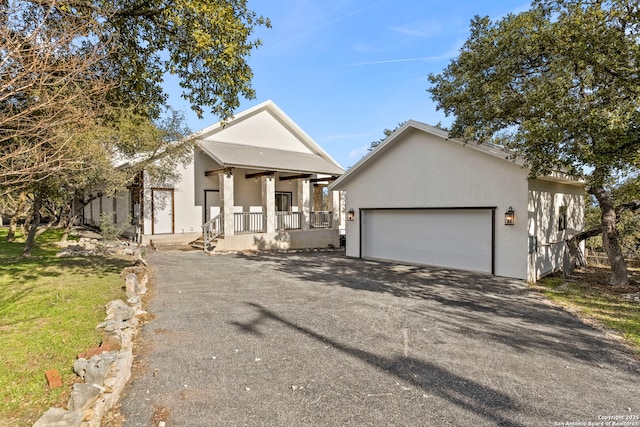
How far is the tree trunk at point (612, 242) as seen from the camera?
31.6ft

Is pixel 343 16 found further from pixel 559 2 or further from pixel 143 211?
pixel 143 211

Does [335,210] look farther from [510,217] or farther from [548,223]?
[510,217]

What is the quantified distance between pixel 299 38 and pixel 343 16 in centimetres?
173

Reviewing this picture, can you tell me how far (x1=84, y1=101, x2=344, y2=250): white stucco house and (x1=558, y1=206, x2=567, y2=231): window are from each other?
389 inches

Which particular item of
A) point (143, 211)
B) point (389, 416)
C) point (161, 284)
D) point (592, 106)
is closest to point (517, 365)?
point (389, 416)

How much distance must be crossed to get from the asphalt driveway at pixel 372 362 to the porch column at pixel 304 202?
9646 mm

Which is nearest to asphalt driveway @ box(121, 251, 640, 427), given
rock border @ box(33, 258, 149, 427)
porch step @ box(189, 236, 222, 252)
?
rock border @ box(33, 258, 149, 427)

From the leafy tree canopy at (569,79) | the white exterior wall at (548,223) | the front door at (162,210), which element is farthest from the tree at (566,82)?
the front door at (162,210)

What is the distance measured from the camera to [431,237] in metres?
11.8

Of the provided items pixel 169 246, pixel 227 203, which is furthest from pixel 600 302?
pixel 169 246

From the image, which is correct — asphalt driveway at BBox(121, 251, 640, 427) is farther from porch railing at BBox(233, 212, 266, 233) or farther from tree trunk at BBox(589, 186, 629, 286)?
porch railing at BBox(233, 212, 266, 233)

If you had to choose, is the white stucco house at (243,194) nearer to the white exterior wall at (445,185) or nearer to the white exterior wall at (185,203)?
the white exterior wall at (185,203)

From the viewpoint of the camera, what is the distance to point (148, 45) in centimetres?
732

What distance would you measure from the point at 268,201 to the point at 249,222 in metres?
1.37
